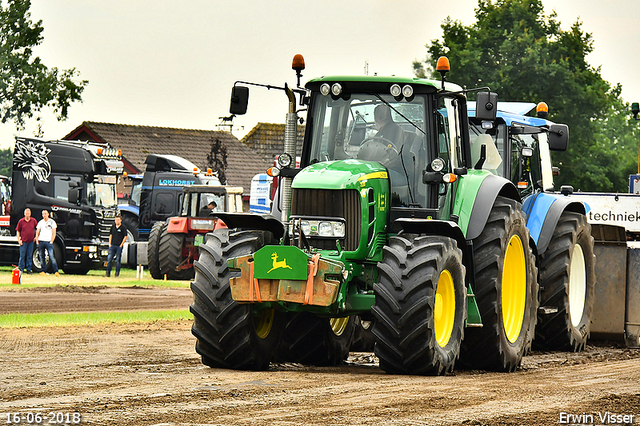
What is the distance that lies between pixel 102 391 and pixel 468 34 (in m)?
43.8

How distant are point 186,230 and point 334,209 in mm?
18118

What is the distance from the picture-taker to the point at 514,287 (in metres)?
10.8

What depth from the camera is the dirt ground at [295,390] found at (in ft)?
21.8

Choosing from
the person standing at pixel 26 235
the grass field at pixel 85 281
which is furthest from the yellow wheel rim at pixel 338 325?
the person standing at pixel 26 235

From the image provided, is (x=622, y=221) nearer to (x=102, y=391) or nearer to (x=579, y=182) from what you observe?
(x=102, y=391)

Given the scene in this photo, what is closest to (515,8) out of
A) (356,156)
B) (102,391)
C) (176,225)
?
(176,225)

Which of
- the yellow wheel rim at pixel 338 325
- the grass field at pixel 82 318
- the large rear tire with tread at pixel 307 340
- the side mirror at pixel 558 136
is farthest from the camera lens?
the grass field at pixel 82 318

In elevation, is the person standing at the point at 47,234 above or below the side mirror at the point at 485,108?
below

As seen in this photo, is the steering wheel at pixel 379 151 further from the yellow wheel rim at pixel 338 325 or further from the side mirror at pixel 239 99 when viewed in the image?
the yellow wheel rim at pixel 338 325

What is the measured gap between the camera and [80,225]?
29.0 metres

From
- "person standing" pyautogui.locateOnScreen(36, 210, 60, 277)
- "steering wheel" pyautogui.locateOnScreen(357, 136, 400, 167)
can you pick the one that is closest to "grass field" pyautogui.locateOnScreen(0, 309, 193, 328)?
"steering wheel" pyautogui.locateOnScreen(357, 136, 400, 167)

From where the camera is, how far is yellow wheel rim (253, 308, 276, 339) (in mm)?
9648

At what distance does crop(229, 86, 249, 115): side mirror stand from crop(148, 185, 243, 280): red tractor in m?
16.8

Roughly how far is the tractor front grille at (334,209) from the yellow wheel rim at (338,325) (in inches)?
63.1
